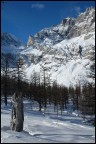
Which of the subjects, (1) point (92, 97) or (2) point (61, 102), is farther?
(2) point (61, 102)

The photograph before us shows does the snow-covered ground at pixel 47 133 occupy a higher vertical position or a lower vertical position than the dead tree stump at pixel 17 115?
lower

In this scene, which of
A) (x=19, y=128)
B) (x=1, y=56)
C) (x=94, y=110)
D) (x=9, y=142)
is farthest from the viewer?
(x=94, y=110)

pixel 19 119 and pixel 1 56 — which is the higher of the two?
pixel 1 56

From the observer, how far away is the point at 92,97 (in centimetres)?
2702

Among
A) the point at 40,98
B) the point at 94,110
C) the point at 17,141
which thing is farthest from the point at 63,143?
the point at 40,98

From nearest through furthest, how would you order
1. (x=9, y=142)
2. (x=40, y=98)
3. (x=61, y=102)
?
(x=9, y=142)
(x=40, y=98)
(x=61, y=102)

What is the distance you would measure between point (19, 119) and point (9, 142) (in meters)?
6.62

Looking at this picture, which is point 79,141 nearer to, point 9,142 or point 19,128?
point 9,142

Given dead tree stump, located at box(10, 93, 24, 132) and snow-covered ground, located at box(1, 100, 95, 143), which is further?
dead tree stump, located at box(10, 93, 24, 132)

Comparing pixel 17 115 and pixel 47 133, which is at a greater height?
pixel 17 115

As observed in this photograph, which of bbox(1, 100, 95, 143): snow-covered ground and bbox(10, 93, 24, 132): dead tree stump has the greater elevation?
bbox(10, 93, 24, 132): dead tree stump

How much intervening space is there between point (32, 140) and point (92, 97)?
1553cm

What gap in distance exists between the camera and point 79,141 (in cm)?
1345

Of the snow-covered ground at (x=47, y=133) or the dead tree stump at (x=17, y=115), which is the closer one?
the snow-covered ground at (x=47, y=133)
